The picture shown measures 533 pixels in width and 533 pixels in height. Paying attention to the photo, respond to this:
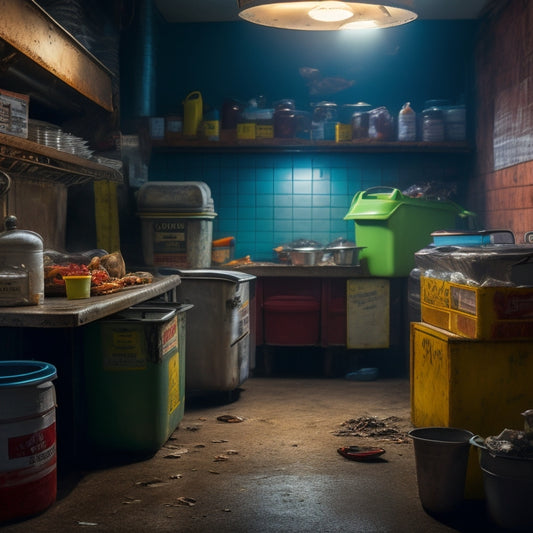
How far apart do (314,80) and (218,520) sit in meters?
4.93

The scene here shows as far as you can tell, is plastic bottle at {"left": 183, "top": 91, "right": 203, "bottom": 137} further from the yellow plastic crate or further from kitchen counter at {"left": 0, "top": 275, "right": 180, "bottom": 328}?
the yellow plastic crate

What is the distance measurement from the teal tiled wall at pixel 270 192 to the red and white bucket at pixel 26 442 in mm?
4130

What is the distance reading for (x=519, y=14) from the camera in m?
5.21

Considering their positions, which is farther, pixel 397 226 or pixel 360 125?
pixel 360 125

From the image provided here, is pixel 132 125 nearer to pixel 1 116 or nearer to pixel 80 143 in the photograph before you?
pixel 80 143

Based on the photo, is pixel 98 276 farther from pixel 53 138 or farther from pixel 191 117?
pixel 191 117

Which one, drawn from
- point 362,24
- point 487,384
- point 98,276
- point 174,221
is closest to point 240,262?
point 174,221

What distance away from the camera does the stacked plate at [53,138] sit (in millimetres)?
3768

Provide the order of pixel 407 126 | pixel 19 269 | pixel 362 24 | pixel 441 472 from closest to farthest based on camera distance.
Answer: pixel 441 472
pixel 19 269
pixel 362 24
pixel 407 126

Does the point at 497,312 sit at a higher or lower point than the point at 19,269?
lower

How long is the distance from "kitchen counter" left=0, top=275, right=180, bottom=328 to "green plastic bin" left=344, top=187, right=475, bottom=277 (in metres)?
2.74

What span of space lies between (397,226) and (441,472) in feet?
10.5

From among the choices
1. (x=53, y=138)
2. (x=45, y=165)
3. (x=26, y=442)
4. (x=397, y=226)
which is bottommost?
(x=26, y=442)

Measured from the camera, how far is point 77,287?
325cm
